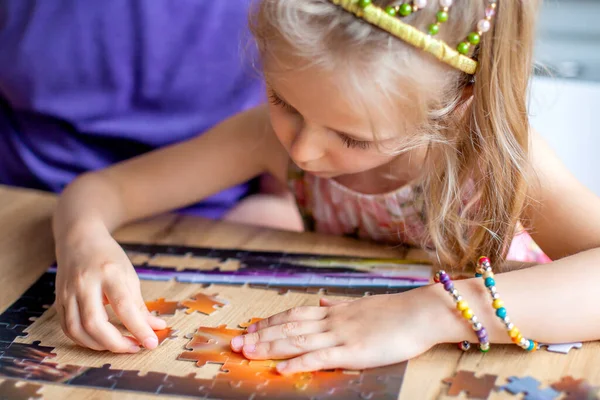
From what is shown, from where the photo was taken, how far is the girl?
978 millimetres

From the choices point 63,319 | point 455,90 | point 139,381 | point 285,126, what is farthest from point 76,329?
point 455,90

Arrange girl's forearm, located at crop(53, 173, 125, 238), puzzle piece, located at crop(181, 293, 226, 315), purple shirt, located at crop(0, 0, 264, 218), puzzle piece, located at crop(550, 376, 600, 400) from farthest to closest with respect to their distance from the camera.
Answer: purple shirt, located at crop(0, 0, 264, 218) → girl's forearm, located at crop(53, 173, 125, 238) → puzzle piece, located at crop(181, 293, 226, 315) → puzzle piece, located at crop(550, 376, 600, 400)

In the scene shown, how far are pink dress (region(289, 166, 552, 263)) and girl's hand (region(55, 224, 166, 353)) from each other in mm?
440

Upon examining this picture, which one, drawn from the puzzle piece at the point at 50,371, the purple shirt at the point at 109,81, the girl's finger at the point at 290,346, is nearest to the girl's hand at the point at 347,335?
the girl's finger at the point at 290,346

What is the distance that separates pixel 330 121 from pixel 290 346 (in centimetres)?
30

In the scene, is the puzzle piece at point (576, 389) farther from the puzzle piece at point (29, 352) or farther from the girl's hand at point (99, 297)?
the puzzle piece at point (29, 352)

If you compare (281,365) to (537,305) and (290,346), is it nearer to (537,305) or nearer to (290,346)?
(290,346)

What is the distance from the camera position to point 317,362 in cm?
96

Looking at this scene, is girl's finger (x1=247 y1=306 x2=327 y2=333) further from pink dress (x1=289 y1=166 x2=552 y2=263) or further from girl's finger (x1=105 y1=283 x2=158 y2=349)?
pink dress (x1=289 y1=166 x2=552 y2=263)

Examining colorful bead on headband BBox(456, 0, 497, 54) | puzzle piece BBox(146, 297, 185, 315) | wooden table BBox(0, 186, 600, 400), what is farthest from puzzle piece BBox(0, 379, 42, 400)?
colorful bead on headband BBox(456, 0, 497, 54)

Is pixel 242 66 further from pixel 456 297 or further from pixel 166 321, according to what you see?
pixel 456 297

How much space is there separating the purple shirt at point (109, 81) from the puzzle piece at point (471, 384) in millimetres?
954

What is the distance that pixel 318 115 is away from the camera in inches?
40.0

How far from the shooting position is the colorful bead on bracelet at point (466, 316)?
3.22 feet
